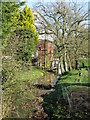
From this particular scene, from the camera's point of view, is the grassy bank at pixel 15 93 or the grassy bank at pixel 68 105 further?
the grassy bank at pixel 15 93

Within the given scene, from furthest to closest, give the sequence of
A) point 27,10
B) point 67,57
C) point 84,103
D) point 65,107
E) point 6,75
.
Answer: point 67,57 < point 27,10 < point 6,75 < point 65,107 < point 84,103

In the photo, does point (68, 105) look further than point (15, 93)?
No

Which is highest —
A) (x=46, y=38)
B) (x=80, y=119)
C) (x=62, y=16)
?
(x=62, y=16)

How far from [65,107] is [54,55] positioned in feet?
15.5

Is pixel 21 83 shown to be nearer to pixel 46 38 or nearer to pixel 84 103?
pixel 84 103

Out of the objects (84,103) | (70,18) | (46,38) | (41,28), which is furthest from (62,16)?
(84,103)

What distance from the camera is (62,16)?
5.02 meters

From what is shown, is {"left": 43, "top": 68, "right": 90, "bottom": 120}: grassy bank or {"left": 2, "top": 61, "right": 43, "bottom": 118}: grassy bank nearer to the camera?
{"left": 43, "top": 68, "right": 90, "bottom": 120}: grassy bank

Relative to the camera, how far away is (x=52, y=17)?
5207 mm

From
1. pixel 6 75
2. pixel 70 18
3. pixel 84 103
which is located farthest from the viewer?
pixel 70 18

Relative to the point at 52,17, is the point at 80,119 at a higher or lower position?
lower

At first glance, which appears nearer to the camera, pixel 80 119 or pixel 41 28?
pixel 80 119

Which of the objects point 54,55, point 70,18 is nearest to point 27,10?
point 70,18

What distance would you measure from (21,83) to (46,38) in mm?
4475
